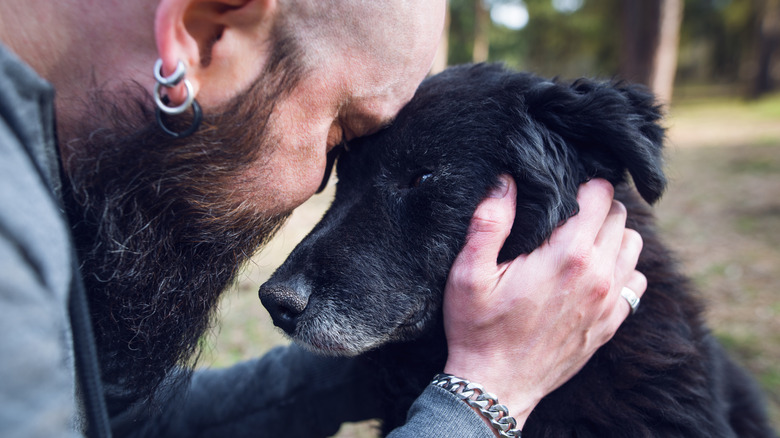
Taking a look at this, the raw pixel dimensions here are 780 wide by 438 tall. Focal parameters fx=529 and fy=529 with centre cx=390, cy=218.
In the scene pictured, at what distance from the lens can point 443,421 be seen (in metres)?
1.61

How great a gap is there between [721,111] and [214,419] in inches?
914

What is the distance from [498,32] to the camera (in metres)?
30.4

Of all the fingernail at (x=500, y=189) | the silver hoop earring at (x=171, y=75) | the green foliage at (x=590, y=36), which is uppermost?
the silver hoop earring at (x=171, y=75)

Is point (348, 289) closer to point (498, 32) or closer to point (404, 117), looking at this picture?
point (404, 117)

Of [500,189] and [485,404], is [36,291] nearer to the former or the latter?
[485,404]

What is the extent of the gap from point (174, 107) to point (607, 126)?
1.49 meters

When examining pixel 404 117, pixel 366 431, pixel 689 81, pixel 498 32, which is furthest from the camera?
pixel 689 81

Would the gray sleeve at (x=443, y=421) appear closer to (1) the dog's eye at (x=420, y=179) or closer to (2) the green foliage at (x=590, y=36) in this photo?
(1) the dog's eye at (x=420, y=179)

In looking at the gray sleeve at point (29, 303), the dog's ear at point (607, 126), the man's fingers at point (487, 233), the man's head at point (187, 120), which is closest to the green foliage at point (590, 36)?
the dog's ear at point (607, 126)

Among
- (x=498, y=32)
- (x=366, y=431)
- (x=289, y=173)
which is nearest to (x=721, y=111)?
(x=498, y=32)

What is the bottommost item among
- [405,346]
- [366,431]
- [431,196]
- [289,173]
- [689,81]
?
[689,81]

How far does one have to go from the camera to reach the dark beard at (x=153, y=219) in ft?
5.23

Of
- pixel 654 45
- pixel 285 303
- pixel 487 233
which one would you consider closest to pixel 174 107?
pixel 285 303

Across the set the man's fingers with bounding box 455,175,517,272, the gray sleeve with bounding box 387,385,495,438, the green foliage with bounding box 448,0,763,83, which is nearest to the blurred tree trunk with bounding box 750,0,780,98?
the green foliage with bounding box 448,0,763,83
